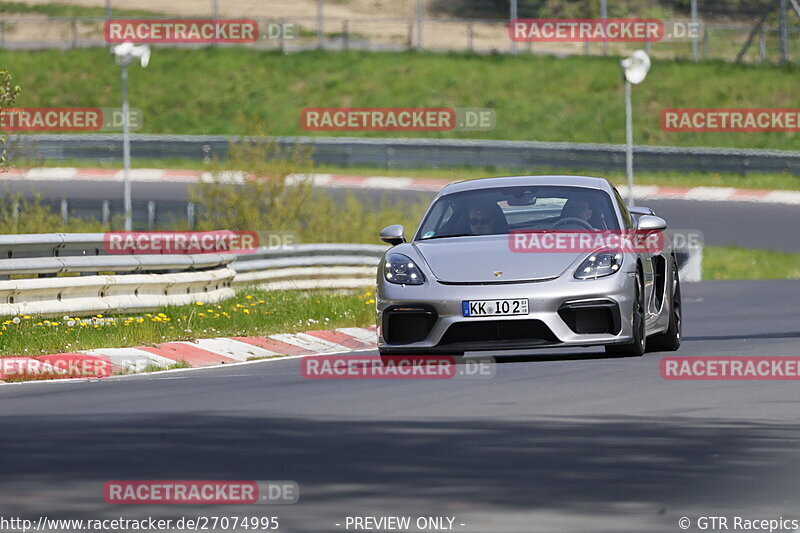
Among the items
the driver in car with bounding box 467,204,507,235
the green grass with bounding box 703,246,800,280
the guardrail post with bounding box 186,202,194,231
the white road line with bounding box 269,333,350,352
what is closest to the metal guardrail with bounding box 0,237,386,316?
the white road line with bounding box 269,333,350,352

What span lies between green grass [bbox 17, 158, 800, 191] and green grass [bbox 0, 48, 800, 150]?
9.81ft

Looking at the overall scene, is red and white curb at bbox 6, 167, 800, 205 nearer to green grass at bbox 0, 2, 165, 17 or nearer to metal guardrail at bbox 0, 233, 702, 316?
metal guardrail at bbox 0, 233, 702, 316

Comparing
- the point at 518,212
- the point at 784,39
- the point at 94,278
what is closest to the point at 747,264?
the point at 784,39

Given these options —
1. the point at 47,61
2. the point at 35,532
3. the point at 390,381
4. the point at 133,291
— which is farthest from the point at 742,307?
the point at 47,61

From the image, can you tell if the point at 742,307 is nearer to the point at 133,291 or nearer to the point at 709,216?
the point at 133,291

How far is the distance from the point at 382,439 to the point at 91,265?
8219mm

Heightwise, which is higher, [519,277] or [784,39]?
[784,39]

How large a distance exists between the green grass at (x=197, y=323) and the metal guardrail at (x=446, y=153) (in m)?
17.6

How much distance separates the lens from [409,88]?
47156 millimetres

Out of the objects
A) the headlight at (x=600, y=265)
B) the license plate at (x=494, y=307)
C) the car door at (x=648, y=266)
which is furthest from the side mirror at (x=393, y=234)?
the car door at (x=648, y=266)

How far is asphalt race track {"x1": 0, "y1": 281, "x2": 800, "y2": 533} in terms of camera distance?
709 cm

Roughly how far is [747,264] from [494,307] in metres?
20.6

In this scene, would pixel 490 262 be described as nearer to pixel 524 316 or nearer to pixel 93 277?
pixel 524 316

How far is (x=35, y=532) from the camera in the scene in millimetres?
6652
